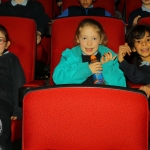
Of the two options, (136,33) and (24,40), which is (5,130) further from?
(136,33)

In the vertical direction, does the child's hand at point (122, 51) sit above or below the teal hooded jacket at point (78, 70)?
above

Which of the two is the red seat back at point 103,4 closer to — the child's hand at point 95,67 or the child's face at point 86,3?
the child's face at point 86,3

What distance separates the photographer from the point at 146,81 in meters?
1.59

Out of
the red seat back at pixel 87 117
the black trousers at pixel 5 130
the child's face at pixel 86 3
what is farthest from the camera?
the child's face at pixel 86 3

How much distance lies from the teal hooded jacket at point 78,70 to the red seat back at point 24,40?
173mm

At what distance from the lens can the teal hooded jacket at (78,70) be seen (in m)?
1.51

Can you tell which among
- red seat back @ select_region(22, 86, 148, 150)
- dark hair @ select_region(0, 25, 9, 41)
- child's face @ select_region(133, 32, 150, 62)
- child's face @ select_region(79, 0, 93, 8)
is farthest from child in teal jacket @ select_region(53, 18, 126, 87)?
child's face @ select_region(79, 0, 93, 8)

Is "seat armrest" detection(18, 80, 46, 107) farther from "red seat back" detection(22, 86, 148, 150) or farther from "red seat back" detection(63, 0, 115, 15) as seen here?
"red seat back" detection(63, 0, 115, 15)

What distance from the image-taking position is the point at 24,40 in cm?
173

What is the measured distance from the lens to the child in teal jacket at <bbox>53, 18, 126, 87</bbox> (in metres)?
1.52

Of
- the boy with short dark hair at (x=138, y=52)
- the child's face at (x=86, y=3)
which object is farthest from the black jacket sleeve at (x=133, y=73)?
the child's face at (x=86, y=3)

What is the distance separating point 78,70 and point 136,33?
1.23ft

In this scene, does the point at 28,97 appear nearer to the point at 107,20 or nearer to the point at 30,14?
the point at 107,20

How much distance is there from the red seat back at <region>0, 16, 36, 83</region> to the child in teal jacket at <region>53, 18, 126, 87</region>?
177mm
